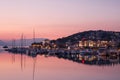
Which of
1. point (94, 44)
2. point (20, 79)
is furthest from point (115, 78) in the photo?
point (94, 44)

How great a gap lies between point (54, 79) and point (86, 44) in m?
78.8

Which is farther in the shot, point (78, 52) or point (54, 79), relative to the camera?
point (78, 52)

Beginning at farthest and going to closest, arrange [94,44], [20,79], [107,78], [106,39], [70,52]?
[106,39] → [94,44] → [70,52] → [107,78] → [20,79]

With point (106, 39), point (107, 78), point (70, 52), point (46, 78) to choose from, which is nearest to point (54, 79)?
point (46, 78)

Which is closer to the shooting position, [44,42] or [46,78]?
[46,78]

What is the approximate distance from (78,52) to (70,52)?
2.10 metres

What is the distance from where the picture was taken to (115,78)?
21.6 meters

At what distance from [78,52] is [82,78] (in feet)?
125

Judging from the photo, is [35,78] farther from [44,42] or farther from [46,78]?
[44,42]

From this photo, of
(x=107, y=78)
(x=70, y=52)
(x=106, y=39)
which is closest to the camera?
(x=107, y=78)

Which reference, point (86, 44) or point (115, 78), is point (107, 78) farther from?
point (86, 44)

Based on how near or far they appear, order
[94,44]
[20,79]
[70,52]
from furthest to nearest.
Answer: [94,44], [70,52], [20,79]

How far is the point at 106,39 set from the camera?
108 m

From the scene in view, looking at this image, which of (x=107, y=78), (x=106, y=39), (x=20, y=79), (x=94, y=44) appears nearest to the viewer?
(x=20, y=79)
